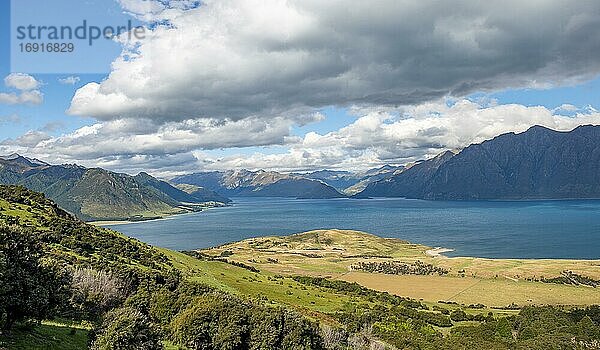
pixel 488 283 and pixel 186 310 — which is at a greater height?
pixel 186 310

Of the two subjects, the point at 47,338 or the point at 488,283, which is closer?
the point at 47,338

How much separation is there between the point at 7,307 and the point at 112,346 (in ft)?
30.1

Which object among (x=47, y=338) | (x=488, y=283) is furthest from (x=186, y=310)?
(x=488, y=283)

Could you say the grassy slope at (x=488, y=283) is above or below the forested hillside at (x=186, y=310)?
below

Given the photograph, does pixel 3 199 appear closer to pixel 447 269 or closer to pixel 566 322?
pixel 566 322

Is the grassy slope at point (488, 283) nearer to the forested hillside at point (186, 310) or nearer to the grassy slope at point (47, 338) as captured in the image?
the forested hillside at point (186, 310)

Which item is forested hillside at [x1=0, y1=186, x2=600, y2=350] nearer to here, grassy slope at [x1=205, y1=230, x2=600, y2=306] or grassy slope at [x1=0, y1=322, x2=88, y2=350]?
grassy slope at [x1=0, y1=322, x2=88, y2=350]

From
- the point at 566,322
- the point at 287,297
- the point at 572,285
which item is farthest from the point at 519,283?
the point at 287,297

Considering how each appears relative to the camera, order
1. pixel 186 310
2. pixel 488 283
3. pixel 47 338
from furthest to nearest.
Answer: pixel 488 283 → pixel 186 310 → pixel 47 338

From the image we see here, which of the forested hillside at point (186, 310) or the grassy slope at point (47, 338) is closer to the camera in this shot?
the grassy slope at point (47, 338)

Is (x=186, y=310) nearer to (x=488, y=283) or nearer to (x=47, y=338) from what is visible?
(x=47, y=338)

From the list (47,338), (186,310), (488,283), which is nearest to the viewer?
(47,338)

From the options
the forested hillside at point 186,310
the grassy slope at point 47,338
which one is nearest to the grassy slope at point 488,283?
the forested hillside at point 186,310

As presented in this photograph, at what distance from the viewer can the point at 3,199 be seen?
431 ft
